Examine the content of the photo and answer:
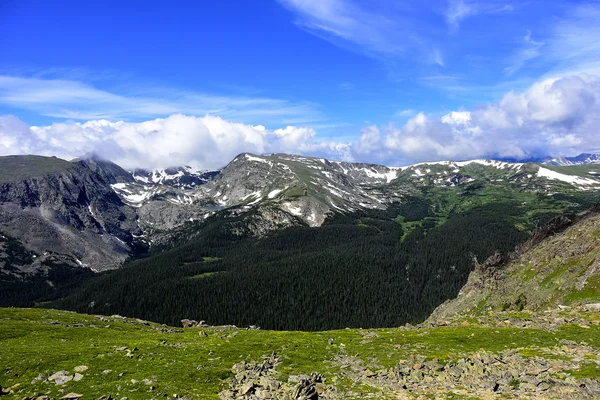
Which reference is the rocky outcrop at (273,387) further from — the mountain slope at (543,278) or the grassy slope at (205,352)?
the mountain slope at (543,278)

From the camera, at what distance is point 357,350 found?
38.1m

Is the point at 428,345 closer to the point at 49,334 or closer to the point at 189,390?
the point at 189,390

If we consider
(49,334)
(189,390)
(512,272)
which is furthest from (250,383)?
(512,272)

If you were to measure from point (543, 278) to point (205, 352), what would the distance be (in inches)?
3016

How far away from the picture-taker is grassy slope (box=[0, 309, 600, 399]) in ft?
90.3

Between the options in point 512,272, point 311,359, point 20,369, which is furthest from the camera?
point 512,272

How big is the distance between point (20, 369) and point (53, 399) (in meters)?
7.83

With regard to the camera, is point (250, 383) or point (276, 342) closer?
point (250, 383)

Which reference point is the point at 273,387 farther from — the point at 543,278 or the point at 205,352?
the point at 543,278

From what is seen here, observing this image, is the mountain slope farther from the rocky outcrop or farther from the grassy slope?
the rocky outcrop

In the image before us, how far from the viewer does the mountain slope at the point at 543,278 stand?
67.8 meters

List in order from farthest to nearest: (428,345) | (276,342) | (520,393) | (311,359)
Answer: (276,342), (428,345), (311,359), (520,393)

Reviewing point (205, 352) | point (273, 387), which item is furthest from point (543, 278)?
point (273, 387)

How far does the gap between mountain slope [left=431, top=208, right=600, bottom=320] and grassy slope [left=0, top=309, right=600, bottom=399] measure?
1112 inches
